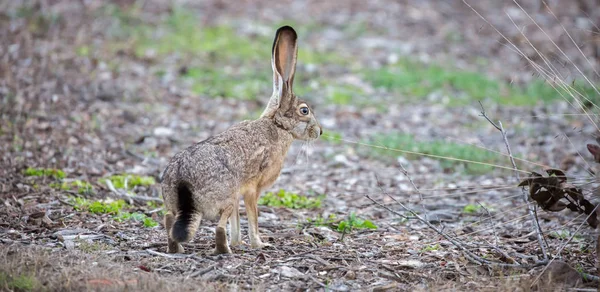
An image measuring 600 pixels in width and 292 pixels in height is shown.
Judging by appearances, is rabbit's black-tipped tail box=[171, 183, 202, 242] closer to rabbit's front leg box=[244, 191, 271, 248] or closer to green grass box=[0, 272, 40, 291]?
rabbit's front leg box=[244, 191, 271, 248]

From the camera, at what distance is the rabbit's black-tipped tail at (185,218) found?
523cm

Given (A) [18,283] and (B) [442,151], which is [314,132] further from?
(B) [442,151]

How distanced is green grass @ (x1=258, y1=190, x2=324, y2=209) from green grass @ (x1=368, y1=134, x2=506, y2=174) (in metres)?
1.76

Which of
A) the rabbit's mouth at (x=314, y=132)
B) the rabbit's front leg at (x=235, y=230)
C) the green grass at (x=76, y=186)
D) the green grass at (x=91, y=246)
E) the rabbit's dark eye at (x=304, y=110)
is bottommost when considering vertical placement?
the rabbit's front leg at (x=235, y=230)

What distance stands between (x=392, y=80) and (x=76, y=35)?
18.6ft

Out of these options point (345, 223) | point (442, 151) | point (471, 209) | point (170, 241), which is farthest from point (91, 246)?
point (442, 151)

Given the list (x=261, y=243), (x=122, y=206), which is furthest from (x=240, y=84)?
(x=261, y=243)

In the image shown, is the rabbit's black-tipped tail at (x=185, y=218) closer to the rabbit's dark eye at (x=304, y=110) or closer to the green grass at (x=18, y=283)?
the green grass at (x=18, y=283)

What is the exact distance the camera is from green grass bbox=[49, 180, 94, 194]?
7246 millimetres

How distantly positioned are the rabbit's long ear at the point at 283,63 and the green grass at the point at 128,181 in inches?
78.3

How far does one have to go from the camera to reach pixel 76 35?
42.8 feet

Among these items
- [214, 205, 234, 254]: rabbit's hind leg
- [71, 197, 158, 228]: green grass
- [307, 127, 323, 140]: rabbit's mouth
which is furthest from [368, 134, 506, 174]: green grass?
[214, 205, 234, 254]: rabbit's hind leg

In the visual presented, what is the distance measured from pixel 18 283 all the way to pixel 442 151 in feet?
20.5

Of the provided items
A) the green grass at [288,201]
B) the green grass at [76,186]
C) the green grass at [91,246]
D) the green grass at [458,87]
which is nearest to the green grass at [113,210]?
the green grass at [76,186]
